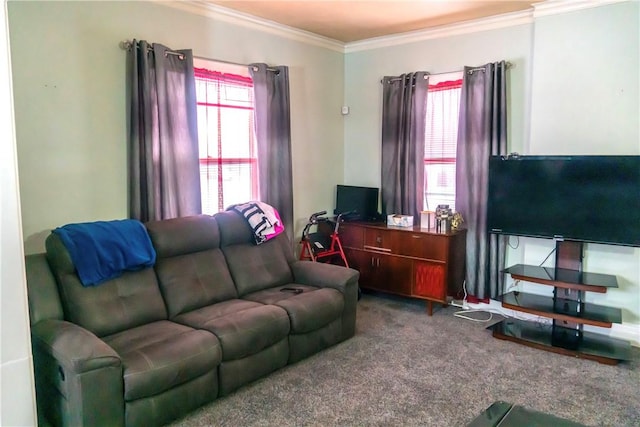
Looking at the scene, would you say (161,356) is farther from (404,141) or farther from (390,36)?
(390,36)

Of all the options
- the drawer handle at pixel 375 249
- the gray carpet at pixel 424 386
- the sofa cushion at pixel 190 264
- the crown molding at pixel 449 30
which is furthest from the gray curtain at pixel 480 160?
the sofa cushion at pixel 190 264

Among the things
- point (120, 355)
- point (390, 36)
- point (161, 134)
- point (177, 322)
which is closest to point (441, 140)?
point (390, 36)

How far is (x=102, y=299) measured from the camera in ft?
9.80

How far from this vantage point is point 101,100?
11.3ft

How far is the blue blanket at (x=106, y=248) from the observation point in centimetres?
294

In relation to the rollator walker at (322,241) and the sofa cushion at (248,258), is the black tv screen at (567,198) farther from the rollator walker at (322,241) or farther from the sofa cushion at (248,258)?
the sofa cushion at (248,258)

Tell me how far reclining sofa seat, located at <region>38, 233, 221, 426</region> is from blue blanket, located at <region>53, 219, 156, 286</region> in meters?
0.05

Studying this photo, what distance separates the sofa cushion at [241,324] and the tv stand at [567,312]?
6.24 ft

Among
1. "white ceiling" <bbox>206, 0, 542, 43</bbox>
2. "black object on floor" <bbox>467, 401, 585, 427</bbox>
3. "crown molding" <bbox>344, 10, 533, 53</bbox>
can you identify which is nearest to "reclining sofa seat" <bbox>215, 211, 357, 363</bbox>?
"black object on floor" <bbox>467, 401, 585, 427</bbox>

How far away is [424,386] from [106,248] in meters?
2.20

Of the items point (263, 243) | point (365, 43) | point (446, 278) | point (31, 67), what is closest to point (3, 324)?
point (31, 67)

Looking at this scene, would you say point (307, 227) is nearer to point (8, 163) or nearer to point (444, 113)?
point (444, 113)

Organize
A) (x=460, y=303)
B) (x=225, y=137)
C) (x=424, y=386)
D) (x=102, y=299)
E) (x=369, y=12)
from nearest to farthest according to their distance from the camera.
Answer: (x=102, y=299) < (x=424, y=386) < (x=369, y=12) < (x=225, y=137) < (x=460, y=303)

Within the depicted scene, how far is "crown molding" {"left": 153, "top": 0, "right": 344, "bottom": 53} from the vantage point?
12.8ft
